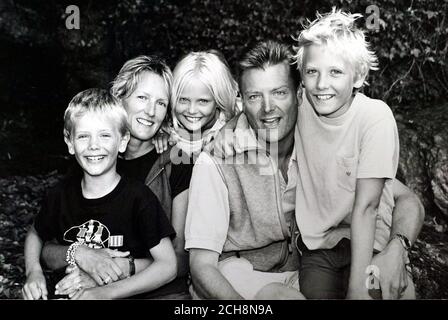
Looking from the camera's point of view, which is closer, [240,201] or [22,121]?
[240,201]

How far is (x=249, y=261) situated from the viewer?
8.58 feet

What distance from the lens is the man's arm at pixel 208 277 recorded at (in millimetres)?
2389

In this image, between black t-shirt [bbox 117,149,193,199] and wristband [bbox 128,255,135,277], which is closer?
wristband [bbox 128,255,135,277]

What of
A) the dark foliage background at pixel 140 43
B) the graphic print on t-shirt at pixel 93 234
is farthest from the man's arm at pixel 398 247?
the dark foliage background at pixel 140 43

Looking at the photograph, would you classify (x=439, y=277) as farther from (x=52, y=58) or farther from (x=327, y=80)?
(x=52, y=58)

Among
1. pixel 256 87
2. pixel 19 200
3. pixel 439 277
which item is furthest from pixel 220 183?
pixel 19 200

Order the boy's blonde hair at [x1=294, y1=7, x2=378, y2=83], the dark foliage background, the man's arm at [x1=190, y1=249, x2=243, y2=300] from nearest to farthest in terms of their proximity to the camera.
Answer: the man's arm at [x1=190, y1=249, x2=243, y2=300]
the boy's blonde hair at [x1=294, y1=7, x2=378, y2=83]
the dark foliage background

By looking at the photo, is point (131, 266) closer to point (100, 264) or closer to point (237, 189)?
point (100, 264)

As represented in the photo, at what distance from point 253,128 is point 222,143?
17cm

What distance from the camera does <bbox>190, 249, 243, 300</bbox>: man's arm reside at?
7.84 ft

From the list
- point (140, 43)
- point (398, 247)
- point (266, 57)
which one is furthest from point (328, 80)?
point (140, 43)

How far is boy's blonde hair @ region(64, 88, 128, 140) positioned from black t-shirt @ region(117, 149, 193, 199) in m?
0.25

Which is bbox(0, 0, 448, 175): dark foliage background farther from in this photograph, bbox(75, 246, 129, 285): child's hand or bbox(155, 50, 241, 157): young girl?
bbox(75, 246, 129, 285): child's hand

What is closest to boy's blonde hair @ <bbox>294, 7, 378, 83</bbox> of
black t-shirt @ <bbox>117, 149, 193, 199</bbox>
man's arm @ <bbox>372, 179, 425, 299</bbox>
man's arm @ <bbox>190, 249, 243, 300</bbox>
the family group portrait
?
the family group portrait
